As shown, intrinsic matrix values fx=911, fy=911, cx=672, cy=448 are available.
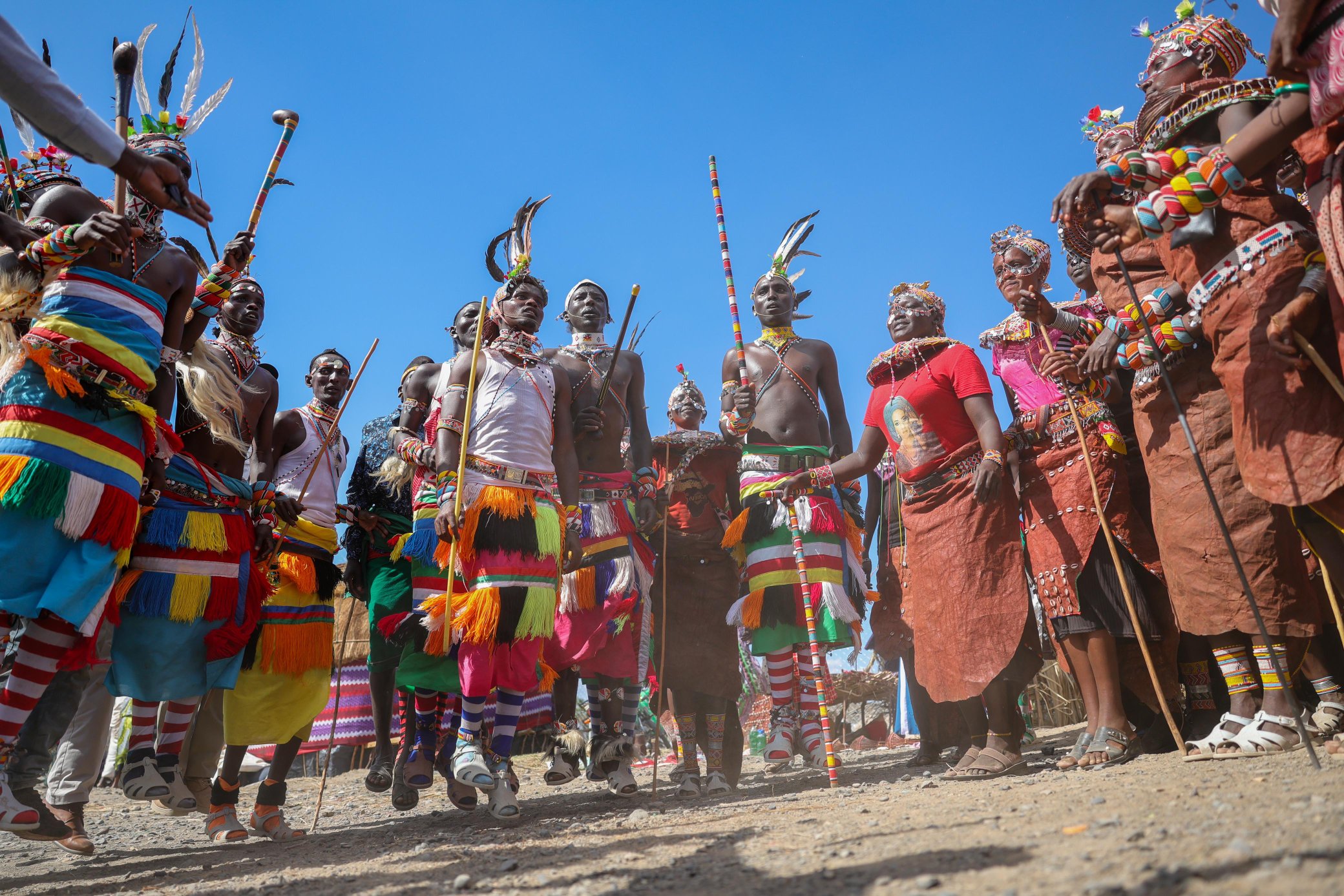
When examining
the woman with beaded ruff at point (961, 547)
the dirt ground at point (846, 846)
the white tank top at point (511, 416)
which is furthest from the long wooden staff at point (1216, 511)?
the white tank top at point (511, 416)

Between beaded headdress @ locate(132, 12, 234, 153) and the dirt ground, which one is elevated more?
beaded headdress @ locate(132, 12, 234, 153)

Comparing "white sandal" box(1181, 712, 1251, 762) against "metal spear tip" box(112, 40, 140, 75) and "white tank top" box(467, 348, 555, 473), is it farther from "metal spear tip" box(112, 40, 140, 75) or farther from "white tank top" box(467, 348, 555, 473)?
"metal spear tip" box(112, 40, 140, 75)

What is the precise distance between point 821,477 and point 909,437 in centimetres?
74

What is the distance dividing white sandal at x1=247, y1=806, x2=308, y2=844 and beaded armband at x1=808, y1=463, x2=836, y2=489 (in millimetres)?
3199

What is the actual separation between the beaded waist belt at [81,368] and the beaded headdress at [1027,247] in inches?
173

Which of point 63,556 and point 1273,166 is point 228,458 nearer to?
point 63,556

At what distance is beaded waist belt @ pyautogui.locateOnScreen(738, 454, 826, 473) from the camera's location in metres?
5.80

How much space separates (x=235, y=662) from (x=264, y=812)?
747mm

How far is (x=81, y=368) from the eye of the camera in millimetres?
3309

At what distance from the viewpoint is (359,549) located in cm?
560

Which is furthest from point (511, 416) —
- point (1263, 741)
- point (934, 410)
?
point (1263, 741)

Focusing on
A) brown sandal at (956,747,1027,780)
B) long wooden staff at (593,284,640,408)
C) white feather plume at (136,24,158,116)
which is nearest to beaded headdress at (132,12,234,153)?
white feather plume at (136,24,158,116)

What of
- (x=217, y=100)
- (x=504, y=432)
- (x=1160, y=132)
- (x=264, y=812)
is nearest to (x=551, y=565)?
(x=504, y=432)

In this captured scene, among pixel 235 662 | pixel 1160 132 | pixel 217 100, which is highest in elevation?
pixel 217 100
